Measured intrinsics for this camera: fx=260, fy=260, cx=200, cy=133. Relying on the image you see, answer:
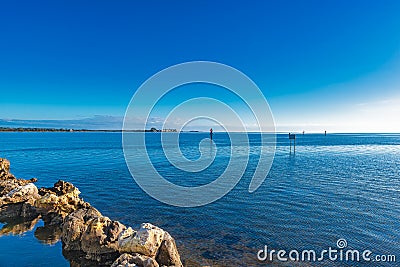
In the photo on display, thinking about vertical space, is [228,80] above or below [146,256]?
above

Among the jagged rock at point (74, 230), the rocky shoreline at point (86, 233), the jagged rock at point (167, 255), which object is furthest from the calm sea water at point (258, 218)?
the jagged rock at point (167, 255)

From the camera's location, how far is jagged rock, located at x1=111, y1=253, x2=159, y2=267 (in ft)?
28.1

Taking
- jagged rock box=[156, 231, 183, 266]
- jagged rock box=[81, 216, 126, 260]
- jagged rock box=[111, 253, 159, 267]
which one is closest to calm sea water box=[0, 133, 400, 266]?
jagged rock box=[81, 216, 126, 260]

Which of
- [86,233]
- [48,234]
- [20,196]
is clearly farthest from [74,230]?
[20,196]

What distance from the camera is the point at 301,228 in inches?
572

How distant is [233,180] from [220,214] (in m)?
12.0

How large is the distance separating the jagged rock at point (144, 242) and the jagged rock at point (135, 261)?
23.5 inches

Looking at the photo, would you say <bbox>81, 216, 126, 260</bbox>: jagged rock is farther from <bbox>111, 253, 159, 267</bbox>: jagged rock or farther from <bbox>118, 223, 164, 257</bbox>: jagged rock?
<bbox>111, 253, 159, 267</bbox>: jagged rock

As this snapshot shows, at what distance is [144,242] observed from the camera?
32.1ft

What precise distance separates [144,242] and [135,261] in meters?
1.00

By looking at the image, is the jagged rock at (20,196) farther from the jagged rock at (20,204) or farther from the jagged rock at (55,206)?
the jagged rock at (55,206)

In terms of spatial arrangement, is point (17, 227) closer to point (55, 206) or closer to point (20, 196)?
point (55, 206)

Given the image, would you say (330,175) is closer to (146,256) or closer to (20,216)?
(146,256)

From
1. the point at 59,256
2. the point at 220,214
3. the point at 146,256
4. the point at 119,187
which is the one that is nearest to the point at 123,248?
the point at 146,256
